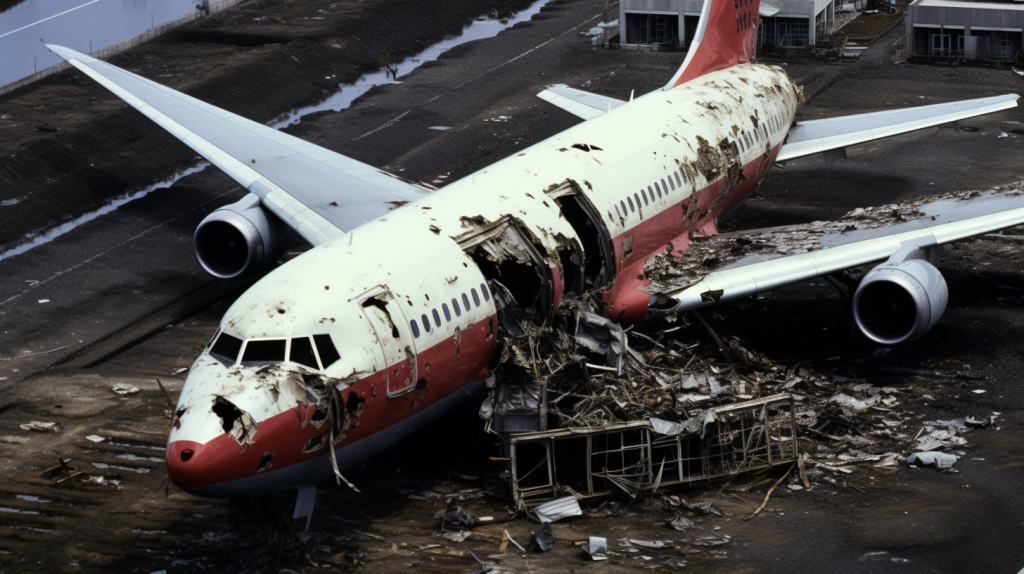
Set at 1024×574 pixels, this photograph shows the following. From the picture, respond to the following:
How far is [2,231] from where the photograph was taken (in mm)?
36250

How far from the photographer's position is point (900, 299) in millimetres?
26766

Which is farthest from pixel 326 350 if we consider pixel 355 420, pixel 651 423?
pixel 651 423

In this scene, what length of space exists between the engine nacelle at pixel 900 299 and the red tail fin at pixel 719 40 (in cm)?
861

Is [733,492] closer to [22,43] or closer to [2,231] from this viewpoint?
[2,231]

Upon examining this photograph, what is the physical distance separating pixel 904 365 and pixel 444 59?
32296 mm

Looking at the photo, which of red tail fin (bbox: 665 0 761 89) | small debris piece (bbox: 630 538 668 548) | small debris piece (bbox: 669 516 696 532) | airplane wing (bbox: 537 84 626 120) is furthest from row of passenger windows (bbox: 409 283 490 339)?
airplane wing (bbox: 537 84 626 120)

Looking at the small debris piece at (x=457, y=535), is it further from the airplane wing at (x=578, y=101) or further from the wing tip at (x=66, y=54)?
the wing tip at (x=66, y=54)

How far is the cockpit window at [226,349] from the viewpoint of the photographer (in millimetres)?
19031

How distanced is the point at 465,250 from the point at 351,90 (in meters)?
30.7

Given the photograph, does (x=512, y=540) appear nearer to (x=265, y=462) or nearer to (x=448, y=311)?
(x=448, y=311)

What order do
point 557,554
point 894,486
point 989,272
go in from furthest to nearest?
point 989,272 → point 894,486 → point 557,554

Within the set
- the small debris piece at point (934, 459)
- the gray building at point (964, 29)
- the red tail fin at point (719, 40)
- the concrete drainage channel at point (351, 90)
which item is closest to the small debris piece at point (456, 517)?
the small debris piece at point (934, 459)

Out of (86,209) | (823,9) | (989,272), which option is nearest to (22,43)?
(86,209)

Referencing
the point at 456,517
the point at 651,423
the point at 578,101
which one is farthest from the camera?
the point at 578,101
